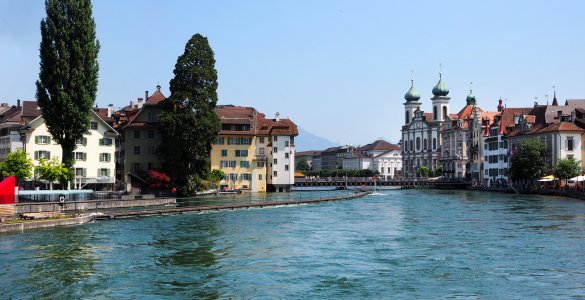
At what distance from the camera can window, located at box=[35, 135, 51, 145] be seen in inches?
3312

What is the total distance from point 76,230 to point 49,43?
25986 millimetres

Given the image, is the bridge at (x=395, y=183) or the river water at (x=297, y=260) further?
the bridge at (x=395, y=183)

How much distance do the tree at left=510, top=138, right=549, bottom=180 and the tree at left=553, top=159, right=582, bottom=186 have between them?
5.57 meters

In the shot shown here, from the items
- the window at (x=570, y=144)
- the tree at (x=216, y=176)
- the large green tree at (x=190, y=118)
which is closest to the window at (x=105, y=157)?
the large green tree at (x=190, y=118)

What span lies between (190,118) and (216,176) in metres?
18.7

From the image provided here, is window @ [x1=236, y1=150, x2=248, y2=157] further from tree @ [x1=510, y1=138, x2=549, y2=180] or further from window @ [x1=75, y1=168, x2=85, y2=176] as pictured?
tree @ [x1=510, y1=138, x2=549, y2=180]

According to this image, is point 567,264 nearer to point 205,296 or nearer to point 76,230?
point 205,296

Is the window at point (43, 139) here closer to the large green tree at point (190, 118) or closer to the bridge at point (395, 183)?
the large green tree at point (190, 118)

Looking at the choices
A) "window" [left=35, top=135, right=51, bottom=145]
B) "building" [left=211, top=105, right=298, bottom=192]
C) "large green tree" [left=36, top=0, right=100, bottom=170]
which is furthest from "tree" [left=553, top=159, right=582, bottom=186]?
"window" [left=35, top=135, right=51, bottom=145]

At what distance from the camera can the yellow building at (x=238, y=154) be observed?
365 feet

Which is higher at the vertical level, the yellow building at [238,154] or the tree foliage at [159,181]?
the yellow building at [238,154]

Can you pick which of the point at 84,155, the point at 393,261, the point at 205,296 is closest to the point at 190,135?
the point at 84,155

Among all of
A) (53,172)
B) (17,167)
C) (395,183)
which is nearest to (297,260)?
(53,172)

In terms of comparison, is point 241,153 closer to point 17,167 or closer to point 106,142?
point 106,142
